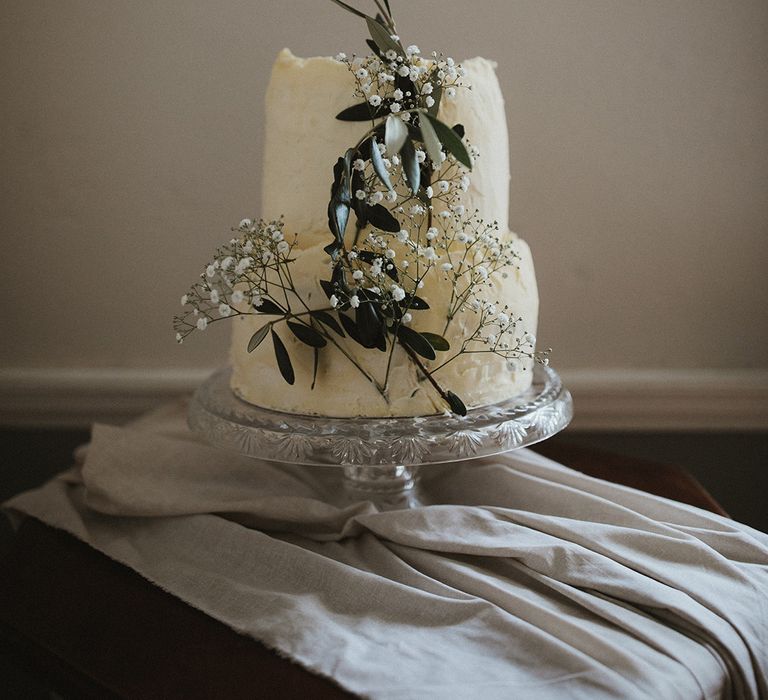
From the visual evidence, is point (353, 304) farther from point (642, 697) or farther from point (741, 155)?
point (741, 155)

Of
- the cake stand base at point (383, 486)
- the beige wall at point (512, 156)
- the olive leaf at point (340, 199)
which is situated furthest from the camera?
the beige wall at point (512, 156)

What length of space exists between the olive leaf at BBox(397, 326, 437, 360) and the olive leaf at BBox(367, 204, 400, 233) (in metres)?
0.11

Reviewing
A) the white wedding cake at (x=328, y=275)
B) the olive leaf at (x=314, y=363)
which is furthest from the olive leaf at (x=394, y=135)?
the olive leaf at (x=314, y=363)

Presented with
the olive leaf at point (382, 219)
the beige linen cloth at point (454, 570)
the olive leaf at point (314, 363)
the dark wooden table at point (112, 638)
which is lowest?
the dark wooden table at point (112, 638)

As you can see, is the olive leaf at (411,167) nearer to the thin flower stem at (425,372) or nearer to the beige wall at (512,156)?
the thin flower stem at (425,372)

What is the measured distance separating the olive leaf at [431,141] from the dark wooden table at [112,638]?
19.2 inches

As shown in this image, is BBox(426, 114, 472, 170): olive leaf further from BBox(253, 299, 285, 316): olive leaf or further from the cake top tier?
BBox(253, 299, 285, 316): olive leaf

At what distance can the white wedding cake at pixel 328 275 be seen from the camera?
3.05 feet

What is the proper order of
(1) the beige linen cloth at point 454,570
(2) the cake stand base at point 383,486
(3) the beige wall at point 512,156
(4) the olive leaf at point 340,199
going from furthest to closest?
(3) the beige wall at point 512,156
(2) the cake stand base at point 383,486
(4) the olive leaf at point 340,199
(1) the beige linen cloth at point 454,570

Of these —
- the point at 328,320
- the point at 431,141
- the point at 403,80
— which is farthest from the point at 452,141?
the point at 328,320

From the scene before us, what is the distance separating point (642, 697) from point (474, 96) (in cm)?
65

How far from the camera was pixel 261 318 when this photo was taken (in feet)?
3.24

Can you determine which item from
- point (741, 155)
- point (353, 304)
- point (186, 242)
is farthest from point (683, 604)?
point (186, 242)

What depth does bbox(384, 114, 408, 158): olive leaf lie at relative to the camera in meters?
0.77
